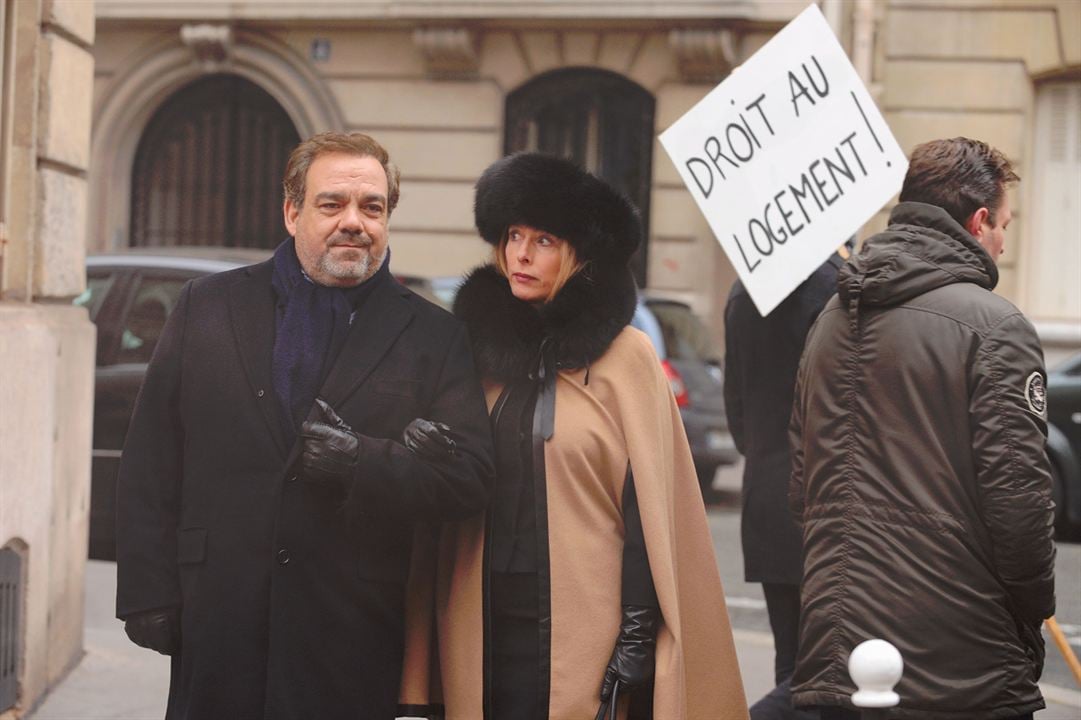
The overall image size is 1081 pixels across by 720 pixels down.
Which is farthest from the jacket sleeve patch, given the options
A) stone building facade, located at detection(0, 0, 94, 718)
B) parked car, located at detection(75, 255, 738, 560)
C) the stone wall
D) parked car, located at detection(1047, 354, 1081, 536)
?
the stone wall

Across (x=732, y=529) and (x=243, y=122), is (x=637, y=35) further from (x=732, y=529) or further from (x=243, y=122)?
(x=732, y=529)

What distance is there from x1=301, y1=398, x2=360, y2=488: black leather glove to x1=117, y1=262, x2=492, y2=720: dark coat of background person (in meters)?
0.04

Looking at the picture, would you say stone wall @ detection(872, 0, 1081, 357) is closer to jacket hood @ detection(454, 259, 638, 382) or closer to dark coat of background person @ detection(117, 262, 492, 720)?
jacket hood @ detection(454, 259, 638, 382)

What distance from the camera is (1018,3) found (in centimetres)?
1555

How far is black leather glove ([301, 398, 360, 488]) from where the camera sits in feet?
11.3

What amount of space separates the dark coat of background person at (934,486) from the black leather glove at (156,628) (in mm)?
1410

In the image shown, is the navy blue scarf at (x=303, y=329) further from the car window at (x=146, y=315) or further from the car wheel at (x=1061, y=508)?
the car wheel at (x=1061, y=508)

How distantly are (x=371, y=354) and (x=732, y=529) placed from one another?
738 centimetres

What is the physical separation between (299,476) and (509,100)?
46.2 feet

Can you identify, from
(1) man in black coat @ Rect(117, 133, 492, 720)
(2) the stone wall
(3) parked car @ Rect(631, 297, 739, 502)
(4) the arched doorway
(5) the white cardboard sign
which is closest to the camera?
(1) man in black coat @ Rect(117, 133, 492, 720)

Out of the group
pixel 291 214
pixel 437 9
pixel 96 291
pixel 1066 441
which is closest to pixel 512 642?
pixel 291 214

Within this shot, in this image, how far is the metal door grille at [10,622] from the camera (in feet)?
17.8

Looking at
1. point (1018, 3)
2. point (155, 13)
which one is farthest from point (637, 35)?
point (155, 13)

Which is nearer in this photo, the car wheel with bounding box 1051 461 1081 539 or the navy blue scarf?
the navy blue scarf
